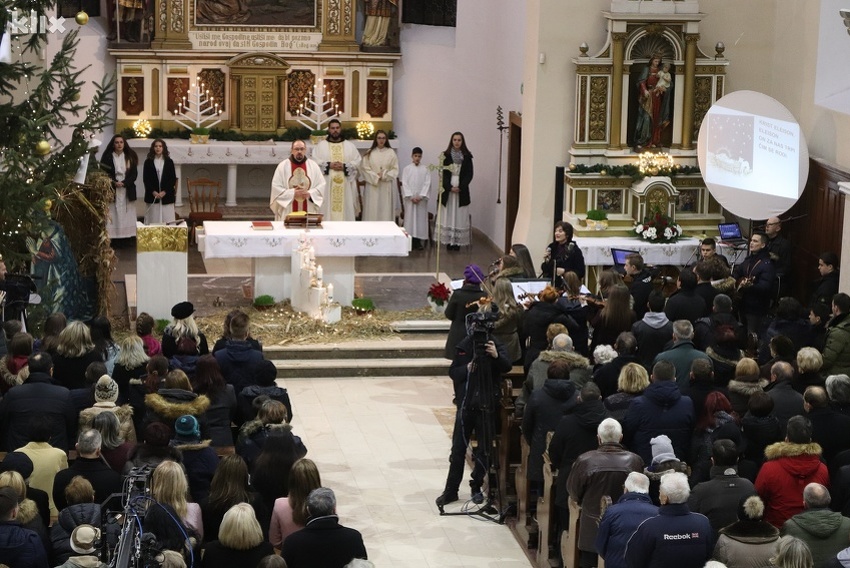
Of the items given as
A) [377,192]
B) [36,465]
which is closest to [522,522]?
[36,465]

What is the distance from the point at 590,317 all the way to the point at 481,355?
2.28 m

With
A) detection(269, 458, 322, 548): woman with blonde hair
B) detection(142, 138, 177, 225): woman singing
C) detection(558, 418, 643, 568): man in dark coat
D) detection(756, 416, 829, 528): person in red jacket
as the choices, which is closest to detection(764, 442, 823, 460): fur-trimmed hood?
detection(756, 416, 829, 528): person in red jacket

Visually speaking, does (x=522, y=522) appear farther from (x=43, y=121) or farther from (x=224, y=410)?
(x=43, y=121)

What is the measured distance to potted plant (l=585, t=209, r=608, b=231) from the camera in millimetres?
17109

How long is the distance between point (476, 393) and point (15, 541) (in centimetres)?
435

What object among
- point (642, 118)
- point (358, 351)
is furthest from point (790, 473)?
point (642, 118)

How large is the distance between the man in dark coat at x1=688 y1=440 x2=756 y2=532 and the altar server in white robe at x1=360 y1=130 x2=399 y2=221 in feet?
41.3

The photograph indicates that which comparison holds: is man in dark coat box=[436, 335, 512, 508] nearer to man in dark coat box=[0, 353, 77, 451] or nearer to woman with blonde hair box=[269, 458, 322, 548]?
woman with blonde hair box=[269, 458, 322, 548]

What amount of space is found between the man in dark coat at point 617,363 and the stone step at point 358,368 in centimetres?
463

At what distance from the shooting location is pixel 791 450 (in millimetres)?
8547

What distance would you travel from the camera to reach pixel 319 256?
1619 centimetres

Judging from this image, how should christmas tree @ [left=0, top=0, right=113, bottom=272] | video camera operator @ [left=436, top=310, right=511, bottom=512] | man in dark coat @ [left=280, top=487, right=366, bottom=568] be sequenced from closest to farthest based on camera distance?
man in dark coat @ [left=280, top=487, right=366, bottom=568] < video camera operator @ [left=436, top=310, right=511, bottom=512] < christmas tree @ [left=0, top=0, right=113, bottom=272]

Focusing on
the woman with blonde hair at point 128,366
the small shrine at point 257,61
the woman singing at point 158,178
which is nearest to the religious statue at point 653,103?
the small shrine at point 257,61

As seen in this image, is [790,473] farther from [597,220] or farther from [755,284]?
[597,220]
